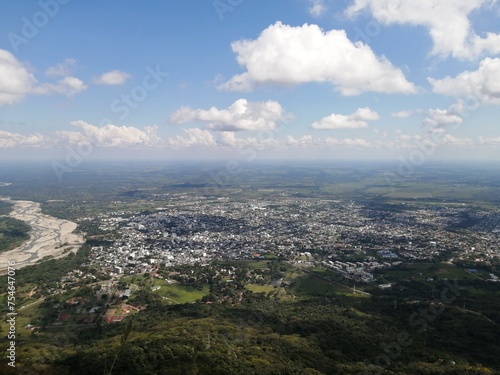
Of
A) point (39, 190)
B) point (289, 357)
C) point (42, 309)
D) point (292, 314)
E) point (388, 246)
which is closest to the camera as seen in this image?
point (289, 357)

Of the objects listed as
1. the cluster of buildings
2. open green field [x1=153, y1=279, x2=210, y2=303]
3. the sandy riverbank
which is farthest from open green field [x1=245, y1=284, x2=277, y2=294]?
the sandy riverbank

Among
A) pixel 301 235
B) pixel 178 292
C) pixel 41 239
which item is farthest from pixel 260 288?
pixel 41 239

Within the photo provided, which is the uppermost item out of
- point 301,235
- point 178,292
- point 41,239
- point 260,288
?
point 301,235

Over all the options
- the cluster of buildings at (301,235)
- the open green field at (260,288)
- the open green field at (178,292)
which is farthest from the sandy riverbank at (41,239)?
the open green field at (260,288)

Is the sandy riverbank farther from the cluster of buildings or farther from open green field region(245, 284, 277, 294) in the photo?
open green field region(245, 284, 277, 294)

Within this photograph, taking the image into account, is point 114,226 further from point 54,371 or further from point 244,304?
point 54,371

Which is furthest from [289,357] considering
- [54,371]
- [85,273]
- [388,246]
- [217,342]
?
[388,246]

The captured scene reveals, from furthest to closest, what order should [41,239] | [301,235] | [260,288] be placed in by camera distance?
[301,235], [41,239], [260,288]

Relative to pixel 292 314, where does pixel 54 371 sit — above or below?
above

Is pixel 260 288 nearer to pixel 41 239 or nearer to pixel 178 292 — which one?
pixel 178 292
